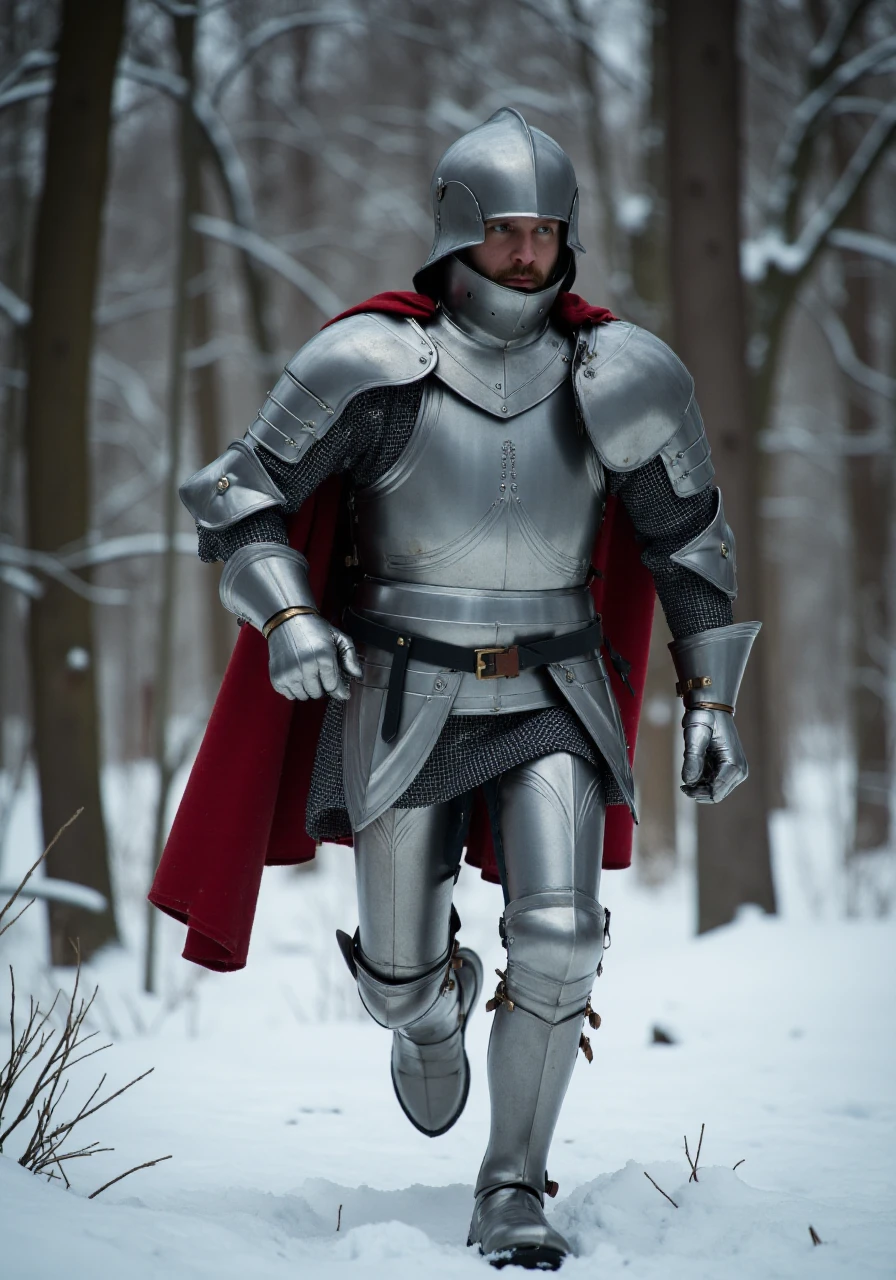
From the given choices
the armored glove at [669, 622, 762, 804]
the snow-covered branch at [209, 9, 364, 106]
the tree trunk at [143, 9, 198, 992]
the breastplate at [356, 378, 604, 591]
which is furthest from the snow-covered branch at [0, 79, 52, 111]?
the armored glove at [669, 622, 762, 804]

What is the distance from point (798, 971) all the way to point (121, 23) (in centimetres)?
405

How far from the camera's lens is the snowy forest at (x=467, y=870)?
7.39 feet

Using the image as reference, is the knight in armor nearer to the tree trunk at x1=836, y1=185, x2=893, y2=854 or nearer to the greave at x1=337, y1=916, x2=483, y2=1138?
the greave at x1=337, y1=916, x2=483, y2=1138

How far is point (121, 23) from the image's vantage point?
185 inches

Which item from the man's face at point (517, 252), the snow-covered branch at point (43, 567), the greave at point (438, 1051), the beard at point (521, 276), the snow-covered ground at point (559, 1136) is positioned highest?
the man's face at point (517, 252)

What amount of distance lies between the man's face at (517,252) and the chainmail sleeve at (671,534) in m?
0.38

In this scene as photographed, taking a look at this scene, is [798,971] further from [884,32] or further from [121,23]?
[884,32]

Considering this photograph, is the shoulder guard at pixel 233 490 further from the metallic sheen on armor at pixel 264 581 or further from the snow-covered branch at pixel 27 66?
the snow-covered branch at pixel 27 66

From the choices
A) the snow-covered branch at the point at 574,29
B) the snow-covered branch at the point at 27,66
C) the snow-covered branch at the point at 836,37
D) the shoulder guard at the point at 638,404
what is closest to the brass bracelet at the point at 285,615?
the shoulder guard at the point at 638,404

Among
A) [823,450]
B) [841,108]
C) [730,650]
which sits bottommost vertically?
[730,650]

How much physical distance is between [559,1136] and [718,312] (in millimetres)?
3087

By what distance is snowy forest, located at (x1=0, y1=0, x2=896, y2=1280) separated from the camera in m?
2.25

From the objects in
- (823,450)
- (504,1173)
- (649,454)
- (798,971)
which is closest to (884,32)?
(823,450)

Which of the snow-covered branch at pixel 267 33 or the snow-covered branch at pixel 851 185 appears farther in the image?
the snow-covered branch at pixel 851 185
